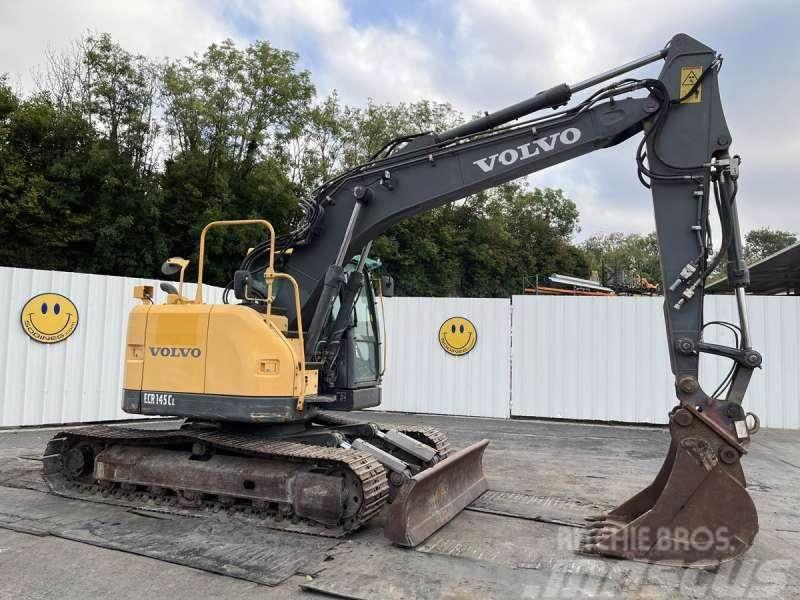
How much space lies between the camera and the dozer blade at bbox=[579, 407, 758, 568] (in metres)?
4.34

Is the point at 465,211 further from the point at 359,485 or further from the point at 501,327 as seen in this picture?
the point at 359,485

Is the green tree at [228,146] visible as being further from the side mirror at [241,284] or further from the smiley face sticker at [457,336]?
the side mirror at [241,284]

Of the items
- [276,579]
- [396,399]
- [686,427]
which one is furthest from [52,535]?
[396,399]

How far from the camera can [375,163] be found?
5910 millimetres

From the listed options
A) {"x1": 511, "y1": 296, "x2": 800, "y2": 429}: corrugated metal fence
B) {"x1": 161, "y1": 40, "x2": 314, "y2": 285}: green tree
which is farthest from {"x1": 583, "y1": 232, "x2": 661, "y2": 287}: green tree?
{"x1": 511, "y1": 296, "x2": 800, "y2": 429}: corrugated metal fence

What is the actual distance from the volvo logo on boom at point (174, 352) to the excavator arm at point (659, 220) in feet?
3.16

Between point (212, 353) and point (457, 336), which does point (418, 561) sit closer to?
point (212, 353)

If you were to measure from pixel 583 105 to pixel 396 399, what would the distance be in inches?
370

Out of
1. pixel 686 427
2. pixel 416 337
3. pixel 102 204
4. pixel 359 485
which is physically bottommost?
pixel 359 485

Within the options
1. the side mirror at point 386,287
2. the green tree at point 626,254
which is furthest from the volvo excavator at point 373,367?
the green tree at point 626,254

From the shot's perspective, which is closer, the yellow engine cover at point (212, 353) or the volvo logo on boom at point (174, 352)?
the yellow engine cover at point (212, 353)

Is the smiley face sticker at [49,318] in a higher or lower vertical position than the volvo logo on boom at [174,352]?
higher

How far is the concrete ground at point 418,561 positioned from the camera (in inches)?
159

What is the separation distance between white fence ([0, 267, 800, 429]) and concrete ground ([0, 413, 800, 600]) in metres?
3.55
